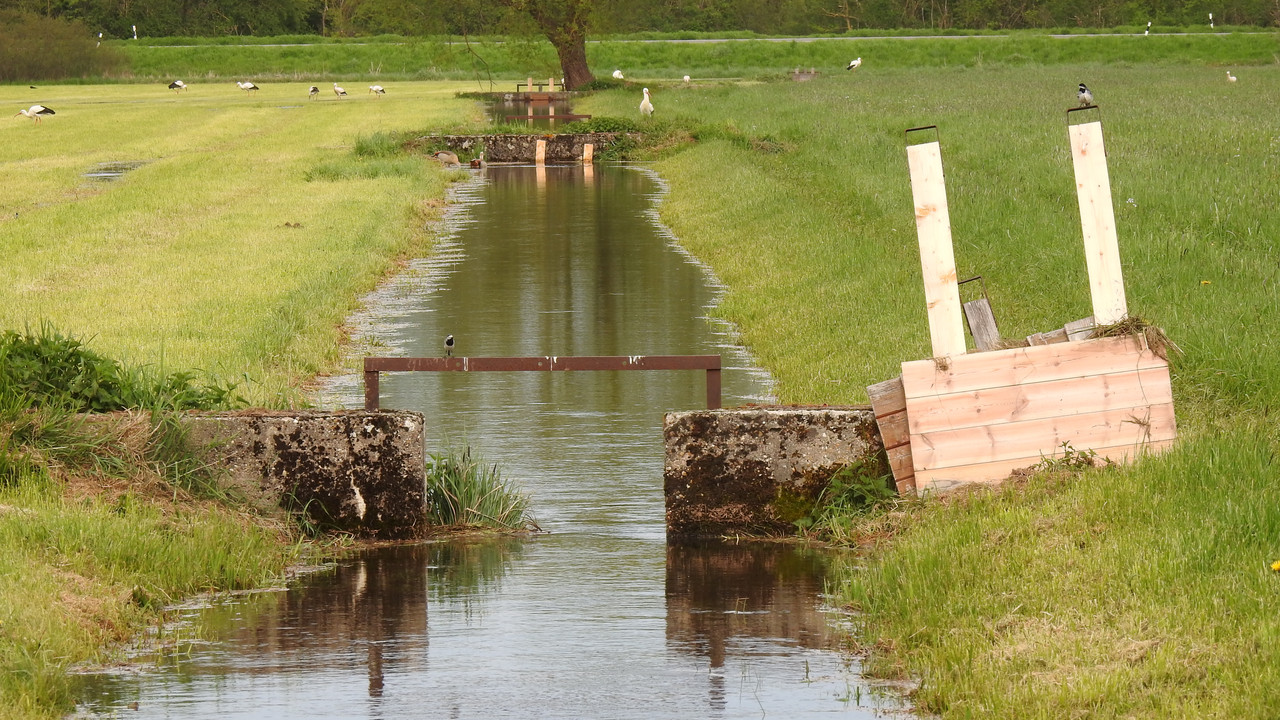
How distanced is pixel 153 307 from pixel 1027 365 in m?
9.37

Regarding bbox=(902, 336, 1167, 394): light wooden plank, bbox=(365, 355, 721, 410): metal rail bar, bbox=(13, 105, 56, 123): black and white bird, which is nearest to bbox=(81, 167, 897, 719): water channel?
bbox=(365, 355, 721, 410): metal rail bar

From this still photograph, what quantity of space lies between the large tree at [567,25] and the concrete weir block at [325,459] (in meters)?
51.5

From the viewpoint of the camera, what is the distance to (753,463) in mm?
8461

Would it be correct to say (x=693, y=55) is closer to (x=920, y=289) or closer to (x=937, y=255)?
(x=920, y=289)

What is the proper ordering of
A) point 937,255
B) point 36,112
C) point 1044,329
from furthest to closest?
1. point 36,112
2. point 1044,329
3. point 937,255

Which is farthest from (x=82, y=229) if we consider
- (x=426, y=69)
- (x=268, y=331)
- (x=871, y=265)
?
(x=426, y=69)

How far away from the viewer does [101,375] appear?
8484 millimetres

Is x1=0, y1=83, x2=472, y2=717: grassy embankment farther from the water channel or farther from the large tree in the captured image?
the large tree

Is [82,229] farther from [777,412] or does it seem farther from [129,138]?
[129,138]

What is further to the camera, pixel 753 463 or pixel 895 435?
pixel 753 463

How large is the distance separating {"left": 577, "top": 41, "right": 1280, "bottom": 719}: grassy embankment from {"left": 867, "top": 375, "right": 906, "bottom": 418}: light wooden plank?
515mm

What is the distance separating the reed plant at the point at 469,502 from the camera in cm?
855

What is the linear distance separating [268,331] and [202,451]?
5.23 metres

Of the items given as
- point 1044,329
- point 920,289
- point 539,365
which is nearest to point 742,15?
point 920,289
